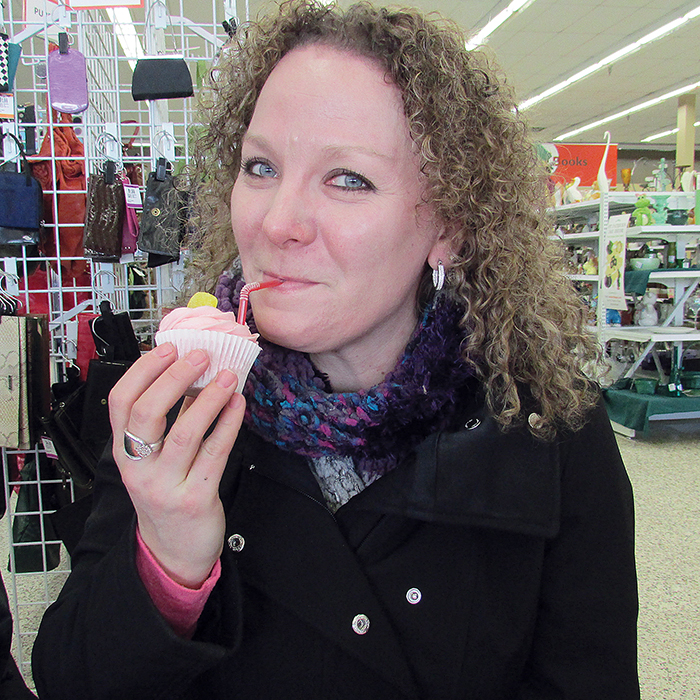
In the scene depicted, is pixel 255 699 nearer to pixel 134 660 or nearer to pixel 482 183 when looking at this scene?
pixel 134 660

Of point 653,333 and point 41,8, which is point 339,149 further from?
point 653,333

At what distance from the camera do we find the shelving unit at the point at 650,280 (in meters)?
4.45

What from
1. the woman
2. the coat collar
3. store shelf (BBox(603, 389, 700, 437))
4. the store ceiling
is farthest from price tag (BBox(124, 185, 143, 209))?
the store ceiling

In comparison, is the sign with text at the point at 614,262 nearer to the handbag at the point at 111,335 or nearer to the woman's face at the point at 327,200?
the handbag at the point at 111,335

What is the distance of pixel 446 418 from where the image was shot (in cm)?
108

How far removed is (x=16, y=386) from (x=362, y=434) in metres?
1.46

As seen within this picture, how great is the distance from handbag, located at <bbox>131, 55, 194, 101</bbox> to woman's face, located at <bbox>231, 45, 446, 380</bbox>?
4.00 ft

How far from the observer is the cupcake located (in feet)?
2.48

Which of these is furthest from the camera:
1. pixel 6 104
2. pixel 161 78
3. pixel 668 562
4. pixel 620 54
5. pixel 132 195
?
pixel 620 54

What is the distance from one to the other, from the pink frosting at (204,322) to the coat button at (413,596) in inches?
20.5

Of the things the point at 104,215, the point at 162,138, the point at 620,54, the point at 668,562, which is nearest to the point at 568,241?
the point at 668,562

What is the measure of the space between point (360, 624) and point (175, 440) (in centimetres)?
46

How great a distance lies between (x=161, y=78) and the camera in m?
2.04

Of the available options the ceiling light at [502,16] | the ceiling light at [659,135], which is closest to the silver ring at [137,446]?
the ceiling light at [502,16]
